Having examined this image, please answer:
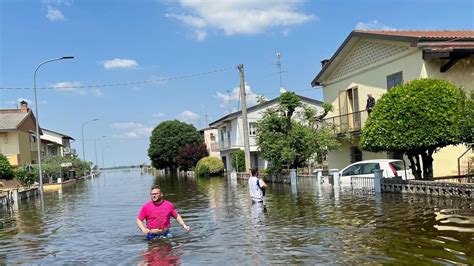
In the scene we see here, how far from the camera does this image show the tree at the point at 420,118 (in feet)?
55.4

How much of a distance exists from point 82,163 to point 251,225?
66408 mm

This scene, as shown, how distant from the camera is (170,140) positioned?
83.8 metres

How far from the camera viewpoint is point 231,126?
199 ft

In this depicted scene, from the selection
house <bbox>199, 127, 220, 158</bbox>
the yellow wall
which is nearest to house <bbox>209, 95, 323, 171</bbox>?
house <bbox>199, 127, 220, 158</bbox>

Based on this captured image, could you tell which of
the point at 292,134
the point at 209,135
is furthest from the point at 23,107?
the point at 292,134

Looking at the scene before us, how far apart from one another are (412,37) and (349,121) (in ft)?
25.4

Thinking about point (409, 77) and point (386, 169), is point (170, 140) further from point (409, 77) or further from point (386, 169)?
point (386, 169)

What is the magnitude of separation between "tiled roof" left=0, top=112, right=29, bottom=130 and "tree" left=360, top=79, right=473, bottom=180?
4452 centimetres

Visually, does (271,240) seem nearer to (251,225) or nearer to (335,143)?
(251,225)

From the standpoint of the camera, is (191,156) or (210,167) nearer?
(210,167)

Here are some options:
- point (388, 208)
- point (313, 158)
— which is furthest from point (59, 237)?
point (313, 158)

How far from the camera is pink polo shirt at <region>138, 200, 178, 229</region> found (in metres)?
10.4

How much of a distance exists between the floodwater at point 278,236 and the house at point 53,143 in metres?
61.4

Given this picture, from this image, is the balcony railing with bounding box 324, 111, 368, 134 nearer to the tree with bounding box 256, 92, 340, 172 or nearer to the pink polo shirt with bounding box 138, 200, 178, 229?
the tree with bounding box 256, 92, 340, 172
